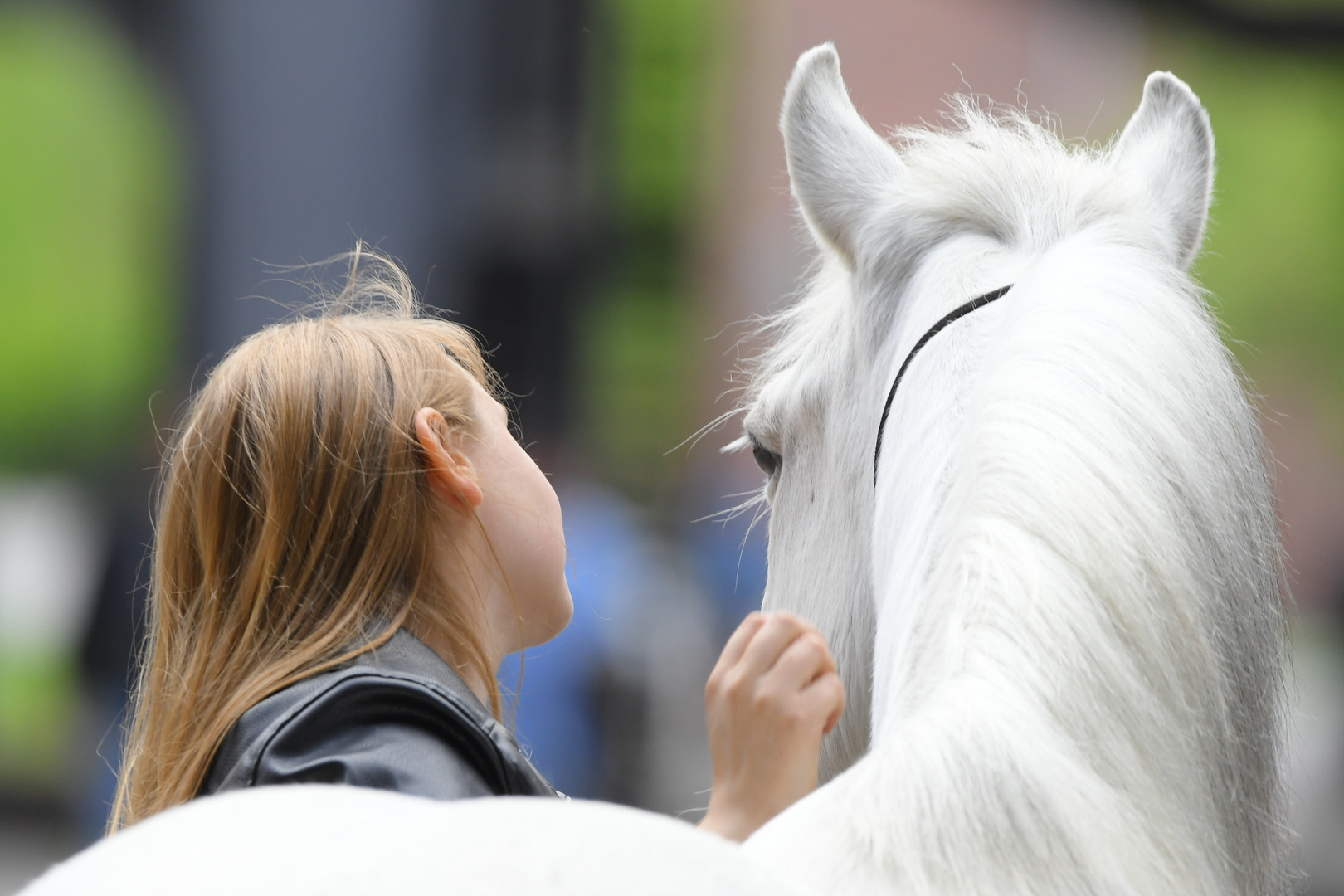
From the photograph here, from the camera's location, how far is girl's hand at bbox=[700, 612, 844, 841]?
3.63 feet

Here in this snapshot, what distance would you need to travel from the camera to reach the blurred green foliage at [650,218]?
1161 centimetres

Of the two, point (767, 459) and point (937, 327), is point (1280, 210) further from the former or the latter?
point (937, 327)

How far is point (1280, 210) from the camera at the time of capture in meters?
9.47

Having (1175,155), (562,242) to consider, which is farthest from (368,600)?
(562,242)

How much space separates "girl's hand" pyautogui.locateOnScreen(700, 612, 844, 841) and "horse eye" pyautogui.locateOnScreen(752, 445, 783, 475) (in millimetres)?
633

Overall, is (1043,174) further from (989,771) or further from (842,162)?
(989,771)

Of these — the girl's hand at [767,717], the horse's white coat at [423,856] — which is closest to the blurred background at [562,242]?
the girl's hand at [767,717]

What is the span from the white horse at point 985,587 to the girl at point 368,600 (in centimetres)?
15

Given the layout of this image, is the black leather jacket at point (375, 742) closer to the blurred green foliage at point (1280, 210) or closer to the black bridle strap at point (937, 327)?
the black bridle strap at point (937, 327)

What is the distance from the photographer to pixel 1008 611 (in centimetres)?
97

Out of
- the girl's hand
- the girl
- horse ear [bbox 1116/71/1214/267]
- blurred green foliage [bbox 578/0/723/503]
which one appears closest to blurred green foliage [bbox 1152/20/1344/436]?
blurred green foliage [bbox 578/0/723/503]

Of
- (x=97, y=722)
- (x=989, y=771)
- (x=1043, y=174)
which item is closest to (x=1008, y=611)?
(x=989, y=771)

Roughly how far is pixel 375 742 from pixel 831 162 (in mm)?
974

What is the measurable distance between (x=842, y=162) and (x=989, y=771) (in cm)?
99
